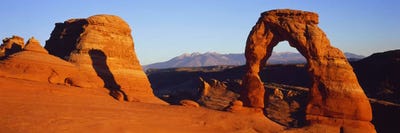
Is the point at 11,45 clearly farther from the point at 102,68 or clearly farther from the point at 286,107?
the point at 286,107

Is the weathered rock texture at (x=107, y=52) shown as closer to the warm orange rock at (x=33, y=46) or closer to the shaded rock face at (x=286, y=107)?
the warm orange rock at (x=33, y=46)

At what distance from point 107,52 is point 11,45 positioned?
8.84 metres

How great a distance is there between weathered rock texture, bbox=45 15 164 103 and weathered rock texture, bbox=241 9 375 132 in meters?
9.27

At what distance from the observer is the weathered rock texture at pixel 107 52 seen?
28609 millimetres

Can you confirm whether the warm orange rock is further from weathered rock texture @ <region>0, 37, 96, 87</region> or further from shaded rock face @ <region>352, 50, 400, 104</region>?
shaded rock face @ <region>352, 50, 400, 104</region>

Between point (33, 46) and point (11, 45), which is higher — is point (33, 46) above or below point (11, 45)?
below

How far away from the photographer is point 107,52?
30.2 m

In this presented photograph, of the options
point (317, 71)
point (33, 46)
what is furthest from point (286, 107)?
point (33, 46)

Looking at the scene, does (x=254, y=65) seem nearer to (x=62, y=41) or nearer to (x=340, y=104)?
(x=340, y=104)

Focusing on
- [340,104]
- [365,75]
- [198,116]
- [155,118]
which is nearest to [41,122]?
[155,118]

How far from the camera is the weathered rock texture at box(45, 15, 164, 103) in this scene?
28609 mm

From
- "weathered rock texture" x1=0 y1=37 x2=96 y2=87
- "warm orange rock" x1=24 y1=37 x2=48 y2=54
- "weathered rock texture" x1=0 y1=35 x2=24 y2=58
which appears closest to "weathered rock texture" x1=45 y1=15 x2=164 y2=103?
"weathered rock texture" x1=0 y1=35 x2=24 y2=58

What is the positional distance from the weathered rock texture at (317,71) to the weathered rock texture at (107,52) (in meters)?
9.27


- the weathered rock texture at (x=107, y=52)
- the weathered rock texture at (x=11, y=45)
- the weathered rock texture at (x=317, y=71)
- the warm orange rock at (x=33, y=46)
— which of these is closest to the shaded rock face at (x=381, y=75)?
the weathered rock texture at (x=317, y=71)
